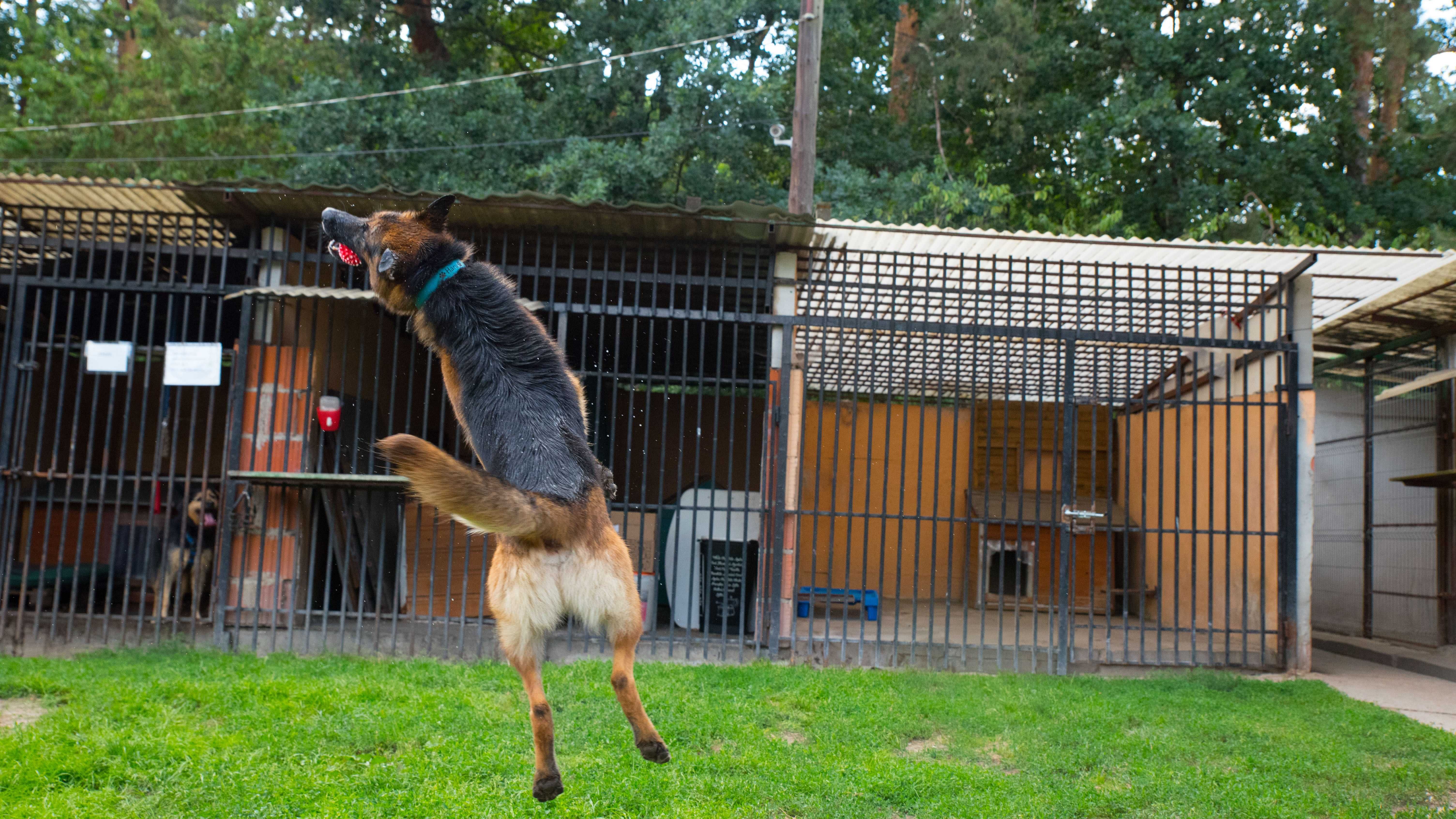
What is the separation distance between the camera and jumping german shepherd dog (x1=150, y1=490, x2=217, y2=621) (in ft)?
25.6

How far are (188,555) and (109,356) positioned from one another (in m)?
1.88

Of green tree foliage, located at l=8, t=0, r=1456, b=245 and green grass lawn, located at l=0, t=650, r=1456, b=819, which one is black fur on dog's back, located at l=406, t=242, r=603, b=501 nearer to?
green grass lawn, located at l=0, t=650, r=1456, b=819

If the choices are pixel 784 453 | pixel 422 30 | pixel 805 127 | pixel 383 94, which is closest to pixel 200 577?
pixel 784 453

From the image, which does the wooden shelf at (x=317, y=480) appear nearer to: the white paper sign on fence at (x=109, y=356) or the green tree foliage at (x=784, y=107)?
the white paper sign on fence at (x=109, y=356)

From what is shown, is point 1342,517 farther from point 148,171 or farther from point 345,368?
point 148,171

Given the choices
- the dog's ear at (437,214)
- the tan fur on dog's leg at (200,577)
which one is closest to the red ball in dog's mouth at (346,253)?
the dog's ear at (437,214)

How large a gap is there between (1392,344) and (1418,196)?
8.34m

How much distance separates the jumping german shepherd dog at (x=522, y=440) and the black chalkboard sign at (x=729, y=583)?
18.0ft

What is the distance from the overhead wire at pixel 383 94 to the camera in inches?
611

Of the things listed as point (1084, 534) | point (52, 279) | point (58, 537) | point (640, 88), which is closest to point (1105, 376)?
point (1084, 534)

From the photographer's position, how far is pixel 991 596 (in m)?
12.0

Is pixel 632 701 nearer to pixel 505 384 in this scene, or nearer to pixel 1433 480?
pixel 505 384

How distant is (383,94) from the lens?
1594cm

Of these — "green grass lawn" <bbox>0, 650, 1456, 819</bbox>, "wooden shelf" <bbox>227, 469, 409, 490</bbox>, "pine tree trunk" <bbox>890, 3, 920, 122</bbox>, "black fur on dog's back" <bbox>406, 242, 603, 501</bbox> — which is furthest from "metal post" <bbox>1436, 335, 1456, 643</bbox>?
"pine tree trunk" <bbox>890, 3, 920, 122</bbox>
